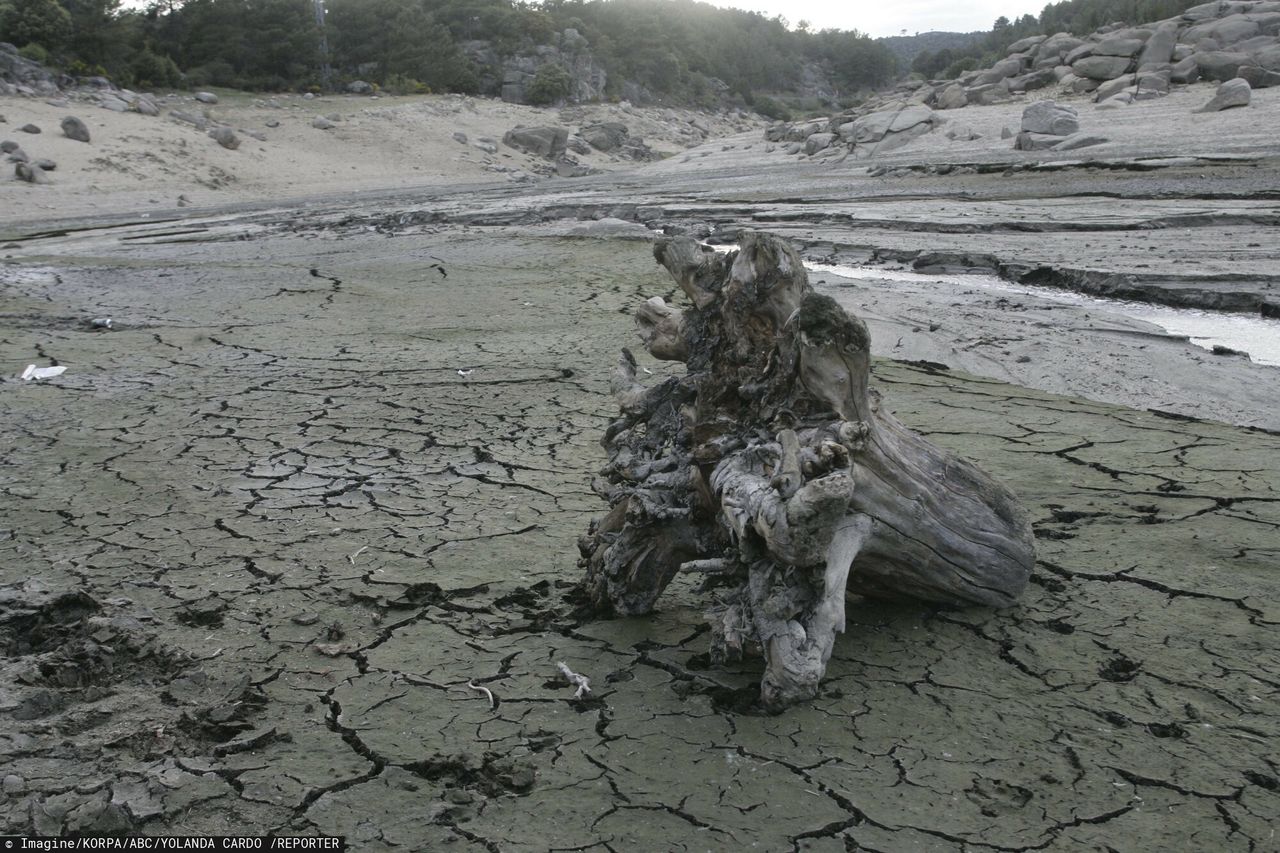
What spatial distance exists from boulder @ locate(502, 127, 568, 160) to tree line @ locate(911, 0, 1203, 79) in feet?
46.3

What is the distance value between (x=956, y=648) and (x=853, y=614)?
0.31 metres

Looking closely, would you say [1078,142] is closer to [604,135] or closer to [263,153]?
[263,153]

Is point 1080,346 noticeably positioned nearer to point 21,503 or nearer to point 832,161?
point 21,503

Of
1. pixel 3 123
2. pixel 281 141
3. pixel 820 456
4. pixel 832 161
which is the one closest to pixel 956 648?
pixel 820 456

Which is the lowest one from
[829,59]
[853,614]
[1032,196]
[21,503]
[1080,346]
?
[21,503]

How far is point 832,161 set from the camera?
19922 mm

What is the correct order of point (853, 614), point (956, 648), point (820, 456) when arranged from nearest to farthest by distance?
point (820, 456), point (956, 648), point (853, 614)

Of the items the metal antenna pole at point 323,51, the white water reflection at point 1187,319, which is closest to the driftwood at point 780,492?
the white water reflection at point 1187,319

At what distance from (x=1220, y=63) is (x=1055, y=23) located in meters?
21.9

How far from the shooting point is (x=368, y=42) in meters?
37.1

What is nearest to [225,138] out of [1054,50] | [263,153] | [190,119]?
[263,153]

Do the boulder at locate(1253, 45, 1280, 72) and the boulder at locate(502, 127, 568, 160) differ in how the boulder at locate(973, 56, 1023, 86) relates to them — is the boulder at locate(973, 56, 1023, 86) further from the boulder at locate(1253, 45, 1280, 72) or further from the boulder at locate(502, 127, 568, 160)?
the boulder at locate(502, 127, 568, 160)

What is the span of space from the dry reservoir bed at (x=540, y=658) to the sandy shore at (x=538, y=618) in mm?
10

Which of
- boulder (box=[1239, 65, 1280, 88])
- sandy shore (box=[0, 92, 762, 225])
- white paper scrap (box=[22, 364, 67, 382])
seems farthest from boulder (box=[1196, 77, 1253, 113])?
white paper scrap (box=[22, 364, 67, 382])
